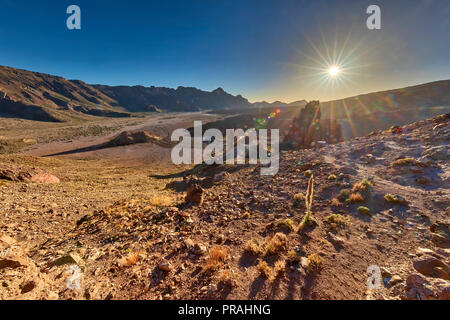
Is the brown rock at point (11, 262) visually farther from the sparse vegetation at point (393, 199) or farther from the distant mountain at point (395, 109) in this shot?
the distant mountain at point (395, 109)

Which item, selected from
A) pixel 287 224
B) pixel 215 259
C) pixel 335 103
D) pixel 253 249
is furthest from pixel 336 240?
pixel 335 103

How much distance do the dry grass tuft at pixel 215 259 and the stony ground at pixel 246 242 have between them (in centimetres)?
3

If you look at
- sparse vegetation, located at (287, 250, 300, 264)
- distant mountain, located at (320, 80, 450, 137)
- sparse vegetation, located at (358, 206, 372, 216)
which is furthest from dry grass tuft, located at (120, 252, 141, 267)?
distant mountain, located at (320, 80, 450, 137)

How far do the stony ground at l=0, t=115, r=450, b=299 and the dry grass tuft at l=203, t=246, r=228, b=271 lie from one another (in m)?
0.03

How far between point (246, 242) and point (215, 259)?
4.87 ft

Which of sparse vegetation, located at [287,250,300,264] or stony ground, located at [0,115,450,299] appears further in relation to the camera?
sparse vegetation, located at [287,250,300,264]

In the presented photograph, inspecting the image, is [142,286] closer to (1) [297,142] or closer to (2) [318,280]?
(2) [318,280]

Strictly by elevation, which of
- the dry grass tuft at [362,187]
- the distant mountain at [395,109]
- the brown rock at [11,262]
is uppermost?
the distant mountain at [395,109]

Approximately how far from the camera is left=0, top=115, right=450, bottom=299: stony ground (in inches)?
147

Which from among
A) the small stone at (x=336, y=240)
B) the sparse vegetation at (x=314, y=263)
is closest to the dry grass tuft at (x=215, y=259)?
the sparse vegetation at (x=314, y=263)

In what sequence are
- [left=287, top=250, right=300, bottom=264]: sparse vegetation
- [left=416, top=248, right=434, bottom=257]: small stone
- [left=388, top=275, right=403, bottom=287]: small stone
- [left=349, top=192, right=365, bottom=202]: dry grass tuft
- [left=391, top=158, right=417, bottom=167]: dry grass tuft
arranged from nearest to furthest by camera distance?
[left=388, top=275, right=403, bottom=287]: small stone, [left=287, top=250, right=300, bottom=264]: sparse vegetation, [left=416, top=248, right=434, bottom=257]: small stone, [left=349, top=192, right=365, bottom=202]: dry grass tuft, [left=391, top=158, right=417, bottom=167]: dry grass tuft

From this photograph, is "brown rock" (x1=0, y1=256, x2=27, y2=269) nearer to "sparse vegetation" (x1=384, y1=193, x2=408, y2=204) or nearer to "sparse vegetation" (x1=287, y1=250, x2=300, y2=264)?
"sparse vegetation" (x1=287, y1=250, x2=300, y2=264)

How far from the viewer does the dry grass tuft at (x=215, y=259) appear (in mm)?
4301
